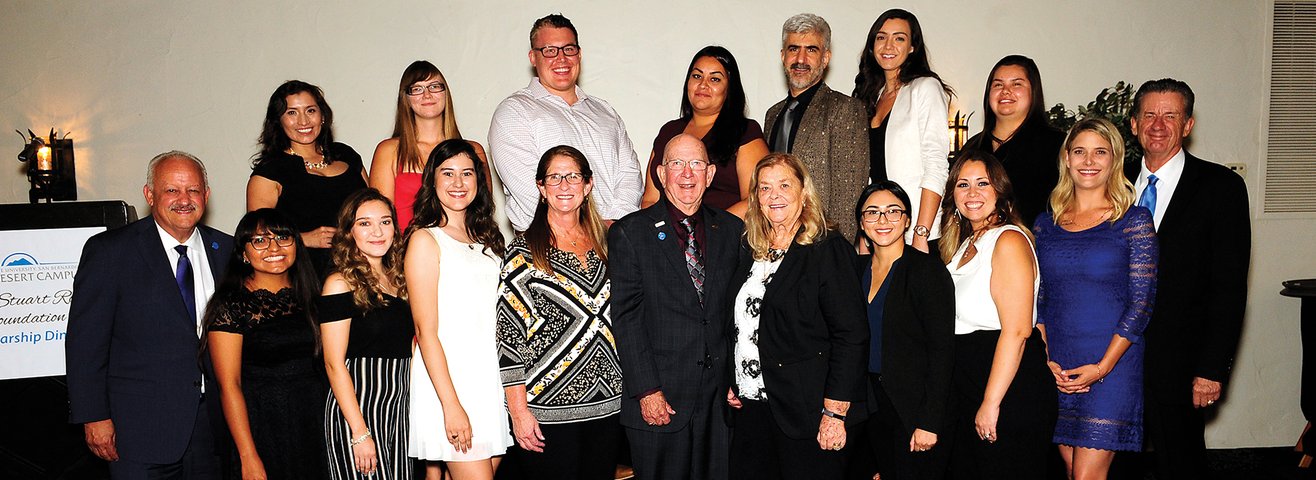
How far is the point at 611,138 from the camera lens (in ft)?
13.0

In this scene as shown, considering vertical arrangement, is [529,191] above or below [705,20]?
below

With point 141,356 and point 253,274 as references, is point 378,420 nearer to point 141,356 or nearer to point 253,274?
point 253,274

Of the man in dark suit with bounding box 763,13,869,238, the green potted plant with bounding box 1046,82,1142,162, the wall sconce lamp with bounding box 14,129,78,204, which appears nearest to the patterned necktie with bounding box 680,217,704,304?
the man in dark suit with bounding box 763,13,869,238

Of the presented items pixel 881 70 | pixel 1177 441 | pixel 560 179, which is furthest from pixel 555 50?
pixel 1177 441

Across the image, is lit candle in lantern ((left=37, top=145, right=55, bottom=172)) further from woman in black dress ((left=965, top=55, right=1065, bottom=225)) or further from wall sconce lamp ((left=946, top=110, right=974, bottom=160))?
wall sconce lamp ((left=946, top=110, right=974, bottom=160))

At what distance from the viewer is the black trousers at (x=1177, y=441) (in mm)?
3691

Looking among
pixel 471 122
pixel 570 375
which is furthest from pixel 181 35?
pixel 570 375

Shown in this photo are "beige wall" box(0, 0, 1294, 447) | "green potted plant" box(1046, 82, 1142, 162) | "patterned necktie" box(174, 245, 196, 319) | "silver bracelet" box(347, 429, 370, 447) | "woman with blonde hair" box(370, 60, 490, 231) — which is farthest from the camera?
"beige wall" box(0, 0, 1294, 447)

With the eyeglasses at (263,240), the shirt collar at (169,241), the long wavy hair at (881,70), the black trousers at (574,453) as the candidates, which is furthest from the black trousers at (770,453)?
the shirt collar at (169,241)

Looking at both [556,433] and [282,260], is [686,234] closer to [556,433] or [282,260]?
[556,433]

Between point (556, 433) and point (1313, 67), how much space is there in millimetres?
5657

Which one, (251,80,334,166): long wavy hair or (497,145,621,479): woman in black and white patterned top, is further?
(251,80,334,166): long wavy hair

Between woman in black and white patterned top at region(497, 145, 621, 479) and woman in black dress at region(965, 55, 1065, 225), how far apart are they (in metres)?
1.79

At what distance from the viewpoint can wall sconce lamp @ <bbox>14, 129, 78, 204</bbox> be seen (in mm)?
5051
